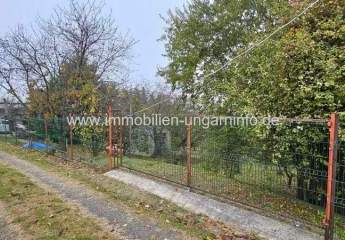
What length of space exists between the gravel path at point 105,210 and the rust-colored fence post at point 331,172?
1.94 m

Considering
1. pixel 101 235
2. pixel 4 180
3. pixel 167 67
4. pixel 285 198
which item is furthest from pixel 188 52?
pixel 101 235

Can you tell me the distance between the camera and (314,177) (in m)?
5.31

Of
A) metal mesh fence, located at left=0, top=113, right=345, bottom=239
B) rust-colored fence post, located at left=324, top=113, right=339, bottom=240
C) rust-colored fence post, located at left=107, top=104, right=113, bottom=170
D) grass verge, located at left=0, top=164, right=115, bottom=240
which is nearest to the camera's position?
rust-colored fence post, located at left=324, top=113, right=339, bottom=240

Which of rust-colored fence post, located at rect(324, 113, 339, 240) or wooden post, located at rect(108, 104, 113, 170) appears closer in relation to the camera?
rust-colored fence post, located at rect(324, 113, 339, 240)

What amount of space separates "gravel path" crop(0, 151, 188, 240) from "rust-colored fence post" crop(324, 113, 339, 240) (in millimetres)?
1943

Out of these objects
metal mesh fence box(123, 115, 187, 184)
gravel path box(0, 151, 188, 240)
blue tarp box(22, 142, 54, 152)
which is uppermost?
metal mesh fence box(123, 115, 187, 184)

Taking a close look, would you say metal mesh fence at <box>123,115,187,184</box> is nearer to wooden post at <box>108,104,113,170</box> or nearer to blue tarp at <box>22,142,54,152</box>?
wooden post at <box>108,104,113,170</box>

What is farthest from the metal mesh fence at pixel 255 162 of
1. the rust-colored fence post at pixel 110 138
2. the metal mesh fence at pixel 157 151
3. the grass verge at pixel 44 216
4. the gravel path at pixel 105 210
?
the grass verge at pixel 44 216

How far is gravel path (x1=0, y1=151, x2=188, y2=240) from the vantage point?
16.6ft

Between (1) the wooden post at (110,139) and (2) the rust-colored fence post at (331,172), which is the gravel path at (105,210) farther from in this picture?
(2) the rust-colored fence post at (331,172)

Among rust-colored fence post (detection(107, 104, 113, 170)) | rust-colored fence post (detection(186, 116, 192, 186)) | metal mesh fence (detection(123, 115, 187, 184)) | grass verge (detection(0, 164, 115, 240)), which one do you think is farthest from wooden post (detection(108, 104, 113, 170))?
rust-colored fence post (detection(186, 116, 192, 186))

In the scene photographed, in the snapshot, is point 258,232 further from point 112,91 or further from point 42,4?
point 42,4

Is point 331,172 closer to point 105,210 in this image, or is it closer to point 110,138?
point 105,210

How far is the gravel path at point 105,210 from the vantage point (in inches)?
200
